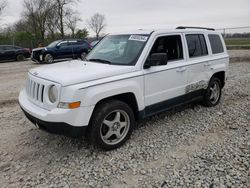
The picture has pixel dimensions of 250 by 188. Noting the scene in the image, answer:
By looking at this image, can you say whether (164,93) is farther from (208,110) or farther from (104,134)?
(208,110)

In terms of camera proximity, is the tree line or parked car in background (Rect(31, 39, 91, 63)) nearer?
parked car in background (Rect(31, 39, 91, 63))

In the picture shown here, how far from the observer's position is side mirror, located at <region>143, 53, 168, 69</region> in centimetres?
375

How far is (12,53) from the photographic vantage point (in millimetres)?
19312

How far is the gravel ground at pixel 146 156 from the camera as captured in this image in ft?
9.91

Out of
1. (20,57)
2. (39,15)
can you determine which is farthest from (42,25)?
(20,57)

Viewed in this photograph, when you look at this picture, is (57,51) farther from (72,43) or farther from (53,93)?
(53,93)

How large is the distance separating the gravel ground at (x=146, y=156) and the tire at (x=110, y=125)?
165mm

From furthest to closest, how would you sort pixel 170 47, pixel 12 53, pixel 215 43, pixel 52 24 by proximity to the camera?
pixel 52 24
pixel 12 53
pixel 215 43
pixel 170 47

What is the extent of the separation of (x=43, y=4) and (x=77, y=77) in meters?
37.8

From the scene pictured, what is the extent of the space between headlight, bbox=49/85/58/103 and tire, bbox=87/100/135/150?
1.94 ft

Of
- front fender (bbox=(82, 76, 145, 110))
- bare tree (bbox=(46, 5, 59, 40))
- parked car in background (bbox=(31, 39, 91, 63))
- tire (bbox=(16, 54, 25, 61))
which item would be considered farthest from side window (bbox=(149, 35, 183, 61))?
bare tree (bbox=(46, 5, 59, 40))

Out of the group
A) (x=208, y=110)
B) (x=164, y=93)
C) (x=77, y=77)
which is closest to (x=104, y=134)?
(x=77, y=77)

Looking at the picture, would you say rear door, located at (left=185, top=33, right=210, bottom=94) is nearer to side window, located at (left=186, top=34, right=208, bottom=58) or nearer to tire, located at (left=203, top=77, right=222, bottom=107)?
side window, located at (left=186, top=34, right=208, bottom=58)

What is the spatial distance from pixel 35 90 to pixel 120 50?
1599 millimetres
